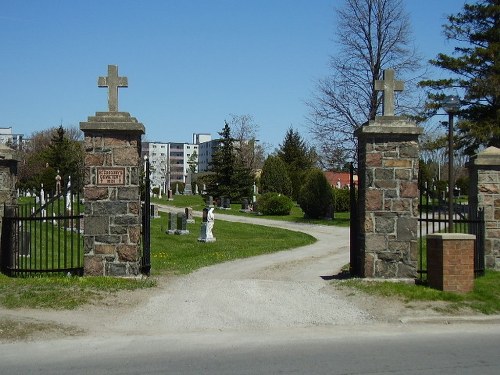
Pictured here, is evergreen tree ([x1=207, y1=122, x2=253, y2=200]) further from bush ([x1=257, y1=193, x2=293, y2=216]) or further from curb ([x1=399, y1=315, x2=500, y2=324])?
curb ([x1=399, y1=315, x2=500, y2=324])

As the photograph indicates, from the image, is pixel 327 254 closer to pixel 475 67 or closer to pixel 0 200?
pixel 0 200

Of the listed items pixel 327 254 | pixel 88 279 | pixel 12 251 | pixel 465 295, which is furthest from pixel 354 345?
pixel 327 254

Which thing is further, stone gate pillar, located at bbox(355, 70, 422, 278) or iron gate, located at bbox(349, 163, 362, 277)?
iron gate, located at bbox(349, 163, 362, 277)

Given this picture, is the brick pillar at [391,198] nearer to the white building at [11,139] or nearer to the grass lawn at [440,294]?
the grass lawn at [440,294]

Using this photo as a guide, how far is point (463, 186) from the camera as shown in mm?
53031

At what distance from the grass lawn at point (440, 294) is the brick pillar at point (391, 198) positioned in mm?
498

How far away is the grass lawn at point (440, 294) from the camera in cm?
970

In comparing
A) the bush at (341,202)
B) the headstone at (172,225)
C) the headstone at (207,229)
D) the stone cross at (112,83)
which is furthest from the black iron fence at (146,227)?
the bush at (341,202)

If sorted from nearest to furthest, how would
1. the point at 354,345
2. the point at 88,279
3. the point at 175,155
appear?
the point at 354,345 → the point at 88,279 → the point at 175,155

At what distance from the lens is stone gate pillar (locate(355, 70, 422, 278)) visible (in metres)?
10.9

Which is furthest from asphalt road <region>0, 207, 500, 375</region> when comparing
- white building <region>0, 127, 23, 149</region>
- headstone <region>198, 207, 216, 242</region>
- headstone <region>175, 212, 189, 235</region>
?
white building <region>0, 127, 23, 149</region>

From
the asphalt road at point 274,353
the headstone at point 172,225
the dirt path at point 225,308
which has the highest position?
the headstone at point 172,225

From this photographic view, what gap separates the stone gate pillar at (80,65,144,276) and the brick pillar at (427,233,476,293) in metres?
5.29

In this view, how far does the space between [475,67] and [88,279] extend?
28151mm
